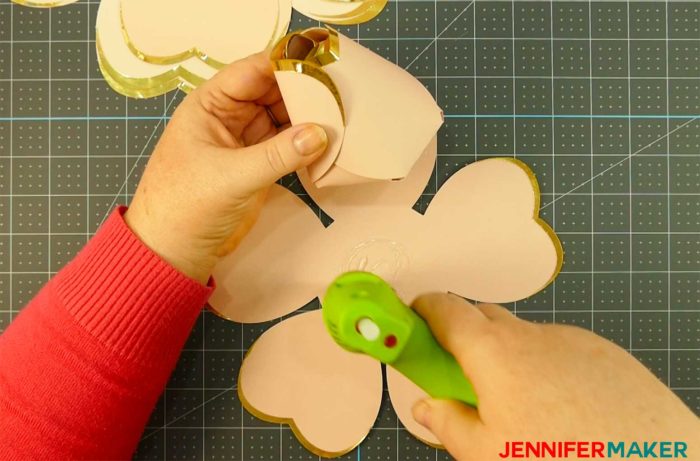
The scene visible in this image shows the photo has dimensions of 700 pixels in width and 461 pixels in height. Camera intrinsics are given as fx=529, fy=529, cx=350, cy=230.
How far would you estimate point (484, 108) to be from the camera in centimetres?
81

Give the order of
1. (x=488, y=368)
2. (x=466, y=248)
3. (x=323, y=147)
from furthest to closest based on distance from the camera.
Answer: (x=466, y=248)
(x=323, y=147)
(x=488, y=368)

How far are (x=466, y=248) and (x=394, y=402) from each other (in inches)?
10.1

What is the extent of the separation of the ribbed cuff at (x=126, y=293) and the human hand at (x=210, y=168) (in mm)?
20

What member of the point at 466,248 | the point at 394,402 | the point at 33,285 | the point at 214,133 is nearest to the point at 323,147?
the point at 214,133

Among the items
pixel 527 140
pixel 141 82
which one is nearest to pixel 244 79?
pixel 141 82

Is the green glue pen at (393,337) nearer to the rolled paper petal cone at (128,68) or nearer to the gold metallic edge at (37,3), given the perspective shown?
the rolled paper petal cone at (128,68)

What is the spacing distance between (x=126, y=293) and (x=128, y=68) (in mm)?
363

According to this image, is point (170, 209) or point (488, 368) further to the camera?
point (170, 209)

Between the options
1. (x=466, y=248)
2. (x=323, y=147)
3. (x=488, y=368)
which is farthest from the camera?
(x=466, y=248)

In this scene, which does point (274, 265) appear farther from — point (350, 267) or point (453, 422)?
point (453, 422)

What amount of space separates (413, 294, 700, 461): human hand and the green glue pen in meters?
0.02

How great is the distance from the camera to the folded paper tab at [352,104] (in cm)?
63

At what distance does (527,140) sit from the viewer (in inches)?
32.0

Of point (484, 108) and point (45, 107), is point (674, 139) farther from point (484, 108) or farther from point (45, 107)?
point (45, 107)
